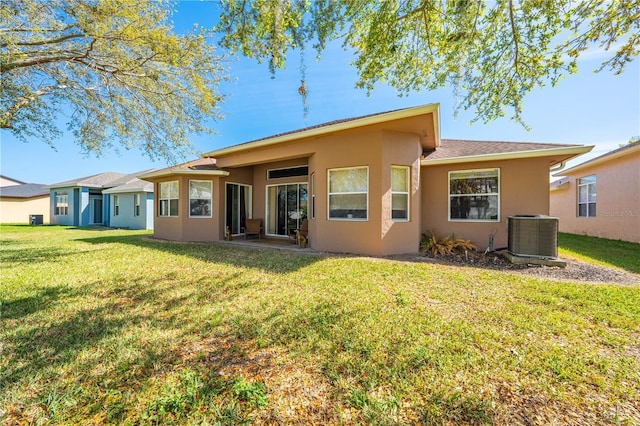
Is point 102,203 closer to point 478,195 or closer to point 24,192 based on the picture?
point 24,192

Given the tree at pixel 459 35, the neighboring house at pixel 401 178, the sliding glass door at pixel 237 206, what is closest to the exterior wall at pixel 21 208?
the sliding glass door at pixel 237 206

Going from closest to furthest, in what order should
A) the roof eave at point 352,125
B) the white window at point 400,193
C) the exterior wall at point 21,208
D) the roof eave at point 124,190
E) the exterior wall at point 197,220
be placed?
the roof eave at point 352,125
the white window at point 400,193
the exterior wall at point 197,220
the roof eave at point 124,190
the exterior wall at point 21,208

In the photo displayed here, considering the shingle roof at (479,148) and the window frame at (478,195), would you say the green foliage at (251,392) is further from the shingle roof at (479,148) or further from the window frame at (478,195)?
the shingle roof at (479,148)

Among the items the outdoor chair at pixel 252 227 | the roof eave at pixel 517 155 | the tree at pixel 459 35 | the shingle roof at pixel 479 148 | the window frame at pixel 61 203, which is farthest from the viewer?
the window frame at pixel 61 203

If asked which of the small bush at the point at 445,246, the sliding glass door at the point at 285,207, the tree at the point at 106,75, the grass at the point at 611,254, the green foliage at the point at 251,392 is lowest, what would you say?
the green foliage at the point at 251,392

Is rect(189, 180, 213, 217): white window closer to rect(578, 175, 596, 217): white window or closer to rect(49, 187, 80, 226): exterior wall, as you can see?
rect(49, 187, 80, 226): exterior wall

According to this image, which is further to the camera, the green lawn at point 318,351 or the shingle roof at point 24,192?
the shingle roof at point 24,192

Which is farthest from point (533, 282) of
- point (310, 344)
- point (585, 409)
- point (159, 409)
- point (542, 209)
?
point (159, 409)

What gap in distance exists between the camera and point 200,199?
38.6 feet

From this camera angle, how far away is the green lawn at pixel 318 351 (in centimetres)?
212

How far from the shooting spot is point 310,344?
302 centimetres

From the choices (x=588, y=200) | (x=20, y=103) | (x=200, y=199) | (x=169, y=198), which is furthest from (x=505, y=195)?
(x=20, y=103)

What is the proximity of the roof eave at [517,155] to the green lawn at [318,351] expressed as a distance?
4.39 m

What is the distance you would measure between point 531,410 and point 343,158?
7041mm
